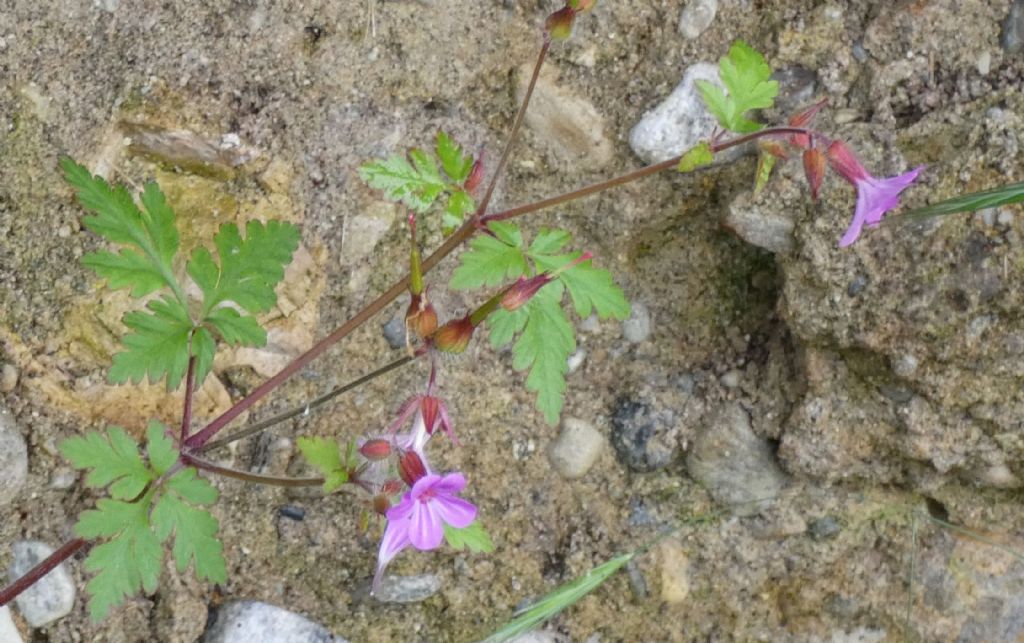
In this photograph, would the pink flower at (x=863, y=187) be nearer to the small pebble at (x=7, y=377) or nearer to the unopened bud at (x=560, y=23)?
the unopened bud at (x=560, y=23)

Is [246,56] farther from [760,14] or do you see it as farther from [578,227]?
[760,14]

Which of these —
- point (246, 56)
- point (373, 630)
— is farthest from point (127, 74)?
point (373, 630)

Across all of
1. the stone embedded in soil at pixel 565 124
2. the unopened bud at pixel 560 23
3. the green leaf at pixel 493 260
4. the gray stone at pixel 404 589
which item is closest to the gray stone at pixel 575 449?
the gray stone at pixel 404 589

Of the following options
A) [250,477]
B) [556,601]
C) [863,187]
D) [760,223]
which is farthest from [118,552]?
[863,187]

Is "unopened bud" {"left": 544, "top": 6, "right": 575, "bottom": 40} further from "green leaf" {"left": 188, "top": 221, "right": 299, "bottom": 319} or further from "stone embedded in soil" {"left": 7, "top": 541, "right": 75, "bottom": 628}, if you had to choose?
"stone embedded in soil" {"left": 7, "top": 541, "right": 75, "bottom": 628}

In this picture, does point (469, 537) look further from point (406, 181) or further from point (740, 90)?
point (740, 90)

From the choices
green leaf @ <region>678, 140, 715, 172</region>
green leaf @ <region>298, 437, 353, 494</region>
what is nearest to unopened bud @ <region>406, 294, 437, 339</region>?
green leaf @ <region>298, 437, 353, 494</region>
